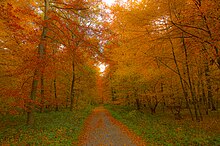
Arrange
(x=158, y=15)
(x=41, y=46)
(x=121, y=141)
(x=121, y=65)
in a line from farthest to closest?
(x=121, y=65) < (x=41, y=46) < (x=121, y=141) < (x=158, y=15)

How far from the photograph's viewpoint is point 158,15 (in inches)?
265

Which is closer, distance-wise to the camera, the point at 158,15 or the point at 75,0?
the point at 158,15

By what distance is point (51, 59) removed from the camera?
29.9 ft

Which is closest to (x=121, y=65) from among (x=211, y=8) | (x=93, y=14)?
(x=93, y=14)

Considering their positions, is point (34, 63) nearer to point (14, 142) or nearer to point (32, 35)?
point (32, 35)

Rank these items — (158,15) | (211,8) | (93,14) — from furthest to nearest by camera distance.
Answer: (93,14) < (158,15) < (211,8)

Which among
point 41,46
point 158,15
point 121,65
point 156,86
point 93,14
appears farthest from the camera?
point 121,65

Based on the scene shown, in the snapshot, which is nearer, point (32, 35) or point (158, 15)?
point (158, 15)

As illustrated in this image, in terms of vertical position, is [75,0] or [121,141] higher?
[75,0]

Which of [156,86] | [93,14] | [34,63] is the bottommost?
[156,86]

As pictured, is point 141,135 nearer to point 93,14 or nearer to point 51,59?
point 51,59

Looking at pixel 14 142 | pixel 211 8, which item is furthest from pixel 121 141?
pixel 211 8

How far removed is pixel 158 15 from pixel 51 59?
638cm

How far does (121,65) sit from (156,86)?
163 inches
